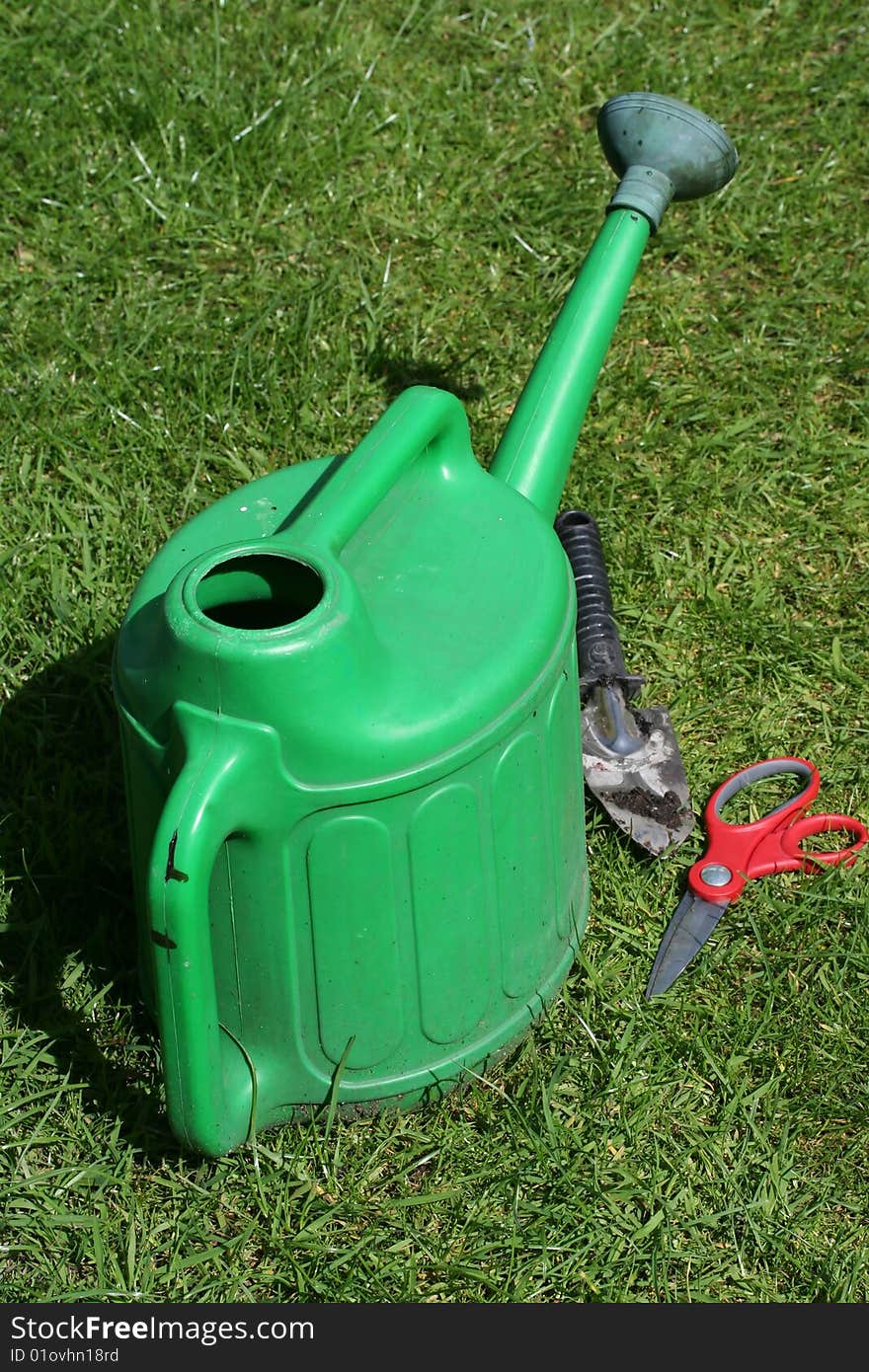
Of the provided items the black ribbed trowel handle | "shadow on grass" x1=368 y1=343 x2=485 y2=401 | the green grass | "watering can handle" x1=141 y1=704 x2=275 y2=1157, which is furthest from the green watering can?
"shadow on grass" x1=368 y1=343 x2=485 y2=401

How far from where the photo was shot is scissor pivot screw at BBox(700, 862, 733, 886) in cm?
167

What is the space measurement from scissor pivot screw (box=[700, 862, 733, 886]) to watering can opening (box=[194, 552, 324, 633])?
0.59 metres

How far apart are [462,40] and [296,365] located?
913 mm

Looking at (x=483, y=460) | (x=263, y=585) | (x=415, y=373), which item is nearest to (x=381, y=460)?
(x=263, y=585)

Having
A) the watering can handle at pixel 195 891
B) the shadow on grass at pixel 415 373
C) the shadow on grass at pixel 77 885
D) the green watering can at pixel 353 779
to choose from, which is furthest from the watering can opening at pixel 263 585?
the shadow on grass at pixel 415 373

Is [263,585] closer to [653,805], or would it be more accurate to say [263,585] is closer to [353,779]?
[353,779]

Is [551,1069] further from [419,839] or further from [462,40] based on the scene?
[462,40]

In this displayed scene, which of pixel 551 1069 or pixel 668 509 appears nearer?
pixel 551 1069

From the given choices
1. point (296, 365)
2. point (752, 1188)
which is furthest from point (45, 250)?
point (752, 1188)

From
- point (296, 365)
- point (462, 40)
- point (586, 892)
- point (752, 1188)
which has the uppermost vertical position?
point (462, 40)

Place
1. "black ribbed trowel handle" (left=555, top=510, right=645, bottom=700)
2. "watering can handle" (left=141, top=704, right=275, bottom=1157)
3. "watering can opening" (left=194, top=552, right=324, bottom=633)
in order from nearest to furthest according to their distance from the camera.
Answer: "watering can handle" (left=141, top=704, right=275, bottom=1157)
"watering can opening" (left=194, top=552, right=324, bottom=633)
"black ribbed trowel handle" (left=555, top=510, right=645, bottom=700)

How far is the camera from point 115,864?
1.71 meters

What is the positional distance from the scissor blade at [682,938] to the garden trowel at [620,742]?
0.26ft

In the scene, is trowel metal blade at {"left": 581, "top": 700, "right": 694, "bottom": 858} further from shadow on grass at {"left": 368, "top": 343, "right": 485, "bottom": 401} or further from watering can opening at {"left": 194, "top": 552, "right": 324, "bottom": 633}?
shadow on grass at {"left": 368, "top": 343, "right": 485, "bottom": 401}
